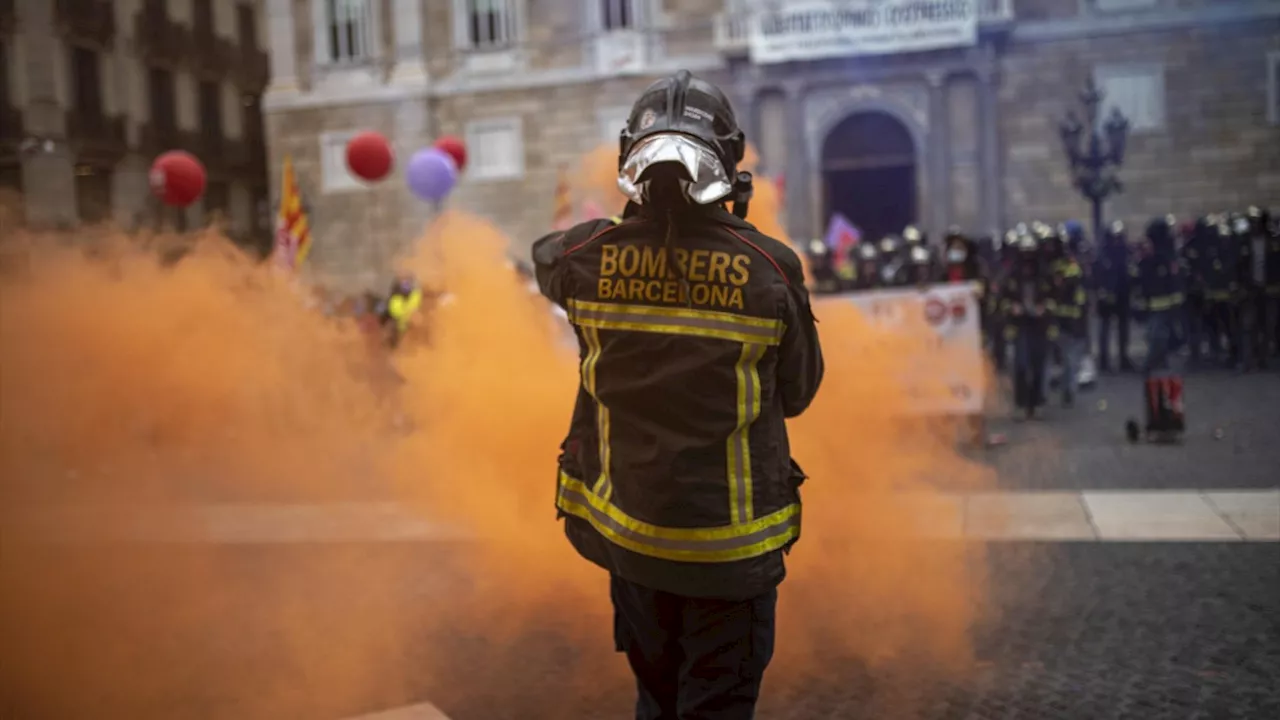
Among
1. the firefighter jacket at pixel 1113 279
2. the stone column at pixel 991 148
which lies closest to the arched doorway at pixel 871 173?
the stone column at pixel 991 148

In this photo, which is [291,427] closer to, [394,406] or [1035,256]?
[394,406]

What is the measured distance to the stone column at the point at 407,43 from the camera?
74.3ft

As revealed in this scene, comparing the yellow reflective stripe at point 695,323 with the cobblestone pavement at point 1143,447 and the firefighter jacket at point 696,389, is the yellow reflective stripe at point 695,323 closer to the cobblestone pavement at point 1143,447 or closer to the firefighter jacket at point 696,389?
the firefighter jacket at point 696,389

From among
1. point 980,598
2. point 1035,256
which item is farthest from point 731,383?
point 1035,256

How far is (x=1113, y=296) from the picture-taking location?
13.9 meters

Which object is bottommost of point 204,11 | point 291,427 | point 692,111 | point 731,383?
point 291,427

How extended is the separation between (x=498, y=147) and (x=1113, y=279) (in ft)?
46.3

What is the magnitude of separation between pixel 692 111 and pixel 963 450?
22.5 feet

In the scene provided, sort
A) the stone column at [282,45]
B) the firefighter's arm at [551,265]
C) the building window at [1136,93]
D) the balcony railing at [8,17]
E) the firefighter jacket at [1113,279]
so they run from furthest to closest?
the stone column at [282,45]
the building window at [1136,93]
the firefighter jacket at [1113,279]
the balcony railing at [8,17]
the firefighter's arm at [551,265]

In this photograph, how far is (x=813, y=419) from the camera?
4.84m

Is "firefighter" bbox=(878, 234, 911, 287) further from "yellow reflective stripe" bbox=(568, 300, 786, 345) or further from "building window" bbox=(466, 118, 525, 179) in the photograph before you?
"yellow reflective stripe" bbox=(568, 300, 786, 345)

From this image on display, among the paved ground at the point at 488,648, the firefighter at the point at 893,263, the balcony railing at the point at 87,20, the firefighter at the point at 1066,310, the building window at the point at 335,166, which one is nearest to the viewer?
the paved ground at the point at 488,648

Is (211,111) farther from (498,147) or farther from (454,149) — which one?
(454,149)

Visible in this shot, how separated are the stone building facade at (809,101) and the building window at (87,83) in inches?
260
